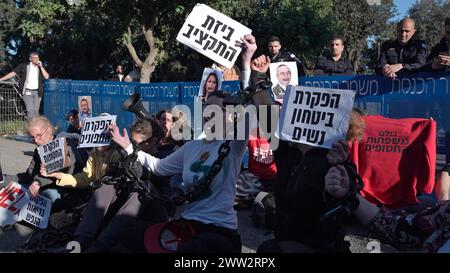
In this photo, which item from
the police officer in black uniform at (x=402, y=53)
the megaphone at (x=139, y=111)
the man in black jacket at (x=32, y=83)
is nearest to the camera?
the megaphone at (x=139, y=111)

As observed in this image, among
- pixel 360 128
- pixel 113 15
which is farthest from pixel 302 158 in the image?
pixel 113 15

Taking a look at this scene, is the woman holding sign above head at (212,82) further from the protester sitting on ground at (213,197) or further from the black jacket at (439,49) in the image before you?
the protester sitting on ground at (213,197)

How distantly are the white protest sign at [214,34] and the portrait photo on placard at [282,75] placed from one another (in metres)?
2.33

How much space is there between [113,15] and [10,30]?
13.1 metres

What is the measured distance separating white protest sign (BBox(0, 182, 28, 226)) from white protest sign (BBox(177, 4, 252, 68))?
2611mm

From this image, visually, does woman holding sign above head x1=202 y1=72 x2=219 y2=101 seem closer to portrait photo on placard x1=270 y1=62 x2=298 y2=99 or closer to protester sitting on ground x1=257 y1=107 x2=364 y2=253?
portrait photo on placard x1=270 y1=62 x2=298 y2=99

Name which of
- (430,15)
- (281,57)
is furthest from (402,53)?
(430,15)

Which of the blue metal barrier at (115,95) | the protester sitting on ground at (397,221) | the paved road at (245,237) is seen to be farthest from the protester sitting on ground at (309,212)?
the blue metal barrier at (115,95)

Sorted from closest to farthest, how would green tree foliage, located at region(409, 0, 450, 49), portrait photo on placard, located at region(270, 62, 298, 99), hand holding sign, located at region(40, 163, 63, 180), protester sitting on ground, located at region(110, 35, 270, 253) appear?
protester sitting on ground, located at region(110, 35, 270, 253) → hand holding sign, located at region(40, 163, 63, 180) → portrait photo on placard, located at region(270, 62, 298, 99) → green tree foliage, located at region(409, 0, 450, 49)

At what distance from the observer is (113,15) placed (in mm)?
19359

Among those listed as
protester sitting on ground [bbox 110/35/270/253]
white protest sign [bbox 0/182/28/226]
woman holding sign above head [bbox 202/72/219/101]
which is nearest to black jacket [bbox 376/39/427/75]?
woman holding sign above head [bbox 202/72/219/101]

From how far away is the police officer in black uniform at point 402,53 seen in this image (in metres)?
6.44

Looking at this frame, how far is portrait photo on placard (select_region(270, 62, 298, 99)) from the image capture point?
277 inches

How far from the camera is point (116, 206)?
4.93 m
